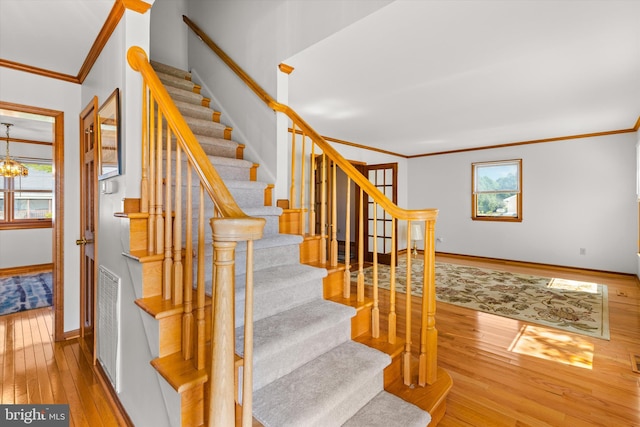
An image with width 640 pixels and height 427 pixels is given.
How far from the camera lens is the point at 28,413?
6.07ft

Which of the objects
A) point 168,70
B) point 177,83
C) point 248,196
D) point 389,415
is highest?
point 168,70

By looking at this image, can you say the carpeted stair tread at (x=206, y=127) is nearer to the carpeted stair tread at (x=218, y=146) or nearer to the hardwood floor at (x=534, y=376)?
the carpeted stair tread at (x=218, y=146)

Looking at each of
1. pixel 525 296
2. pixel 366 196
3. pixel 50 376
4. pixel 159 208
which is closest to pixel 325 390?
pixel 159 208

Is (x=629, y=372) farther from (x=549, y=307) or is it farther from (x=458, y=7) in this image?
(x=458, y=7)

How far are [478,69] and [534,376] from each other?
258 cm

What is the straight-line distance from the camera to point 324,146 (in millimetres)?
2387

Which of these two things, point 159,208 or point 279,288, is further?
point 279,288

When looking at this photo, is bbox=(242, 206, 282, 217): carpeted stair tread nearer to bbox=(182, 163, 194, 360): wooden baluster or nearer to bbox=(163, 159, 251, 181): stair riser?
bbox=(163, 159, 251, 181): stair riser

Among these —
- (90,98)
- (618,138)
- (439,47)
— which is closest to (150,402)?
(90,98)

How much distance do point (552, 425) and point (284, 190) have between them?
2413mm

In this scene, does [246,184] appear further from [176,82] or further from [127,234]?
[176,82]

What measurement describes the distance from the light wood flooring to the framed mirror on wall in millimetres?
1467

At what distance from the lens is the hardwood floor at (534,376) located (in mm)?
1853

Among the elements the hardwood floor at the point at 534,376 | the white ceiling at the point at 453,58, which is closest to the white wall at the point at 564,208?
the white ceiling at the point at 453,58
